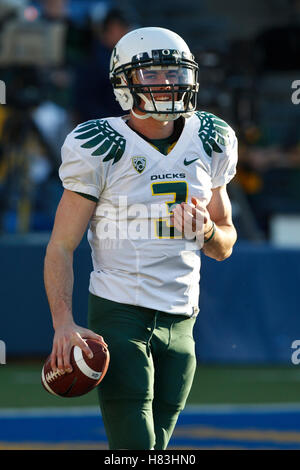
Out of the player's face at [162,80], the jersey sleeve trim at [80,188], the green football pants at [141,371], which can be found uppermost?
the player's face at [162,80]

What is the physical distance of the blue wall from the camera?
25.8 feet

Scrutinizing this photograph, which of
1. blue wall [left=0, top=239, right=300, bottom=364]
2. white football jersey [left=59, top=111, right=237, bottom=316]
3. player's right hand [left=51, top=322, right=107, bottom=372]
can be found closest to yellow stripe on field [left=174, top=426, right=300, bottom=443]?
blue wall [left=0, top=239, right=300, bottom=364]

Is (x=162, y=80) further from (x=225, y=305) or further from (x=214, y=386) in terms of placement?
A: (x=225, y=305)

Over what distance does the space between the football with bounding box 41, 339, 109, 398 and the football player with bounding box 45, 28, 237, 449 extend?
0.17 feet

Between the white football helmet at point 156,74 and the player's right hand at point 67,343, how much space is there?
845mm

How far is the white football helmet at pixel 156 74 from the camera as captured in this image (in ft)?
11.0

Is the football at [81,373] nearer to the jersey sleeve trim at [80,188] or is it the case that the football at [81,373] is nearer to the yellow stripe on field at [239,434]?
the jersey sleeve trim at [80,188]

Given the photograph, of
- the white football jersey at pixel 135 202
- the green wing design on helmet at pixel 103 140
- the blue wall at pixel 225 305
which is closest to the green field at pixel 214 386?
the blue wall at pixel 225 305

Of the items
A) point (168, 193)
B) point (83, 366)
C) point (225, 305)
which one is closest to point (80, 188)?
point (168, 193)

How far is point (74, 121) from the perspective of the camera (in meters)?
8.79

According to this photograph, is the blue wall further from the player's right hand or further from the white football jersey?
the player's right hand
